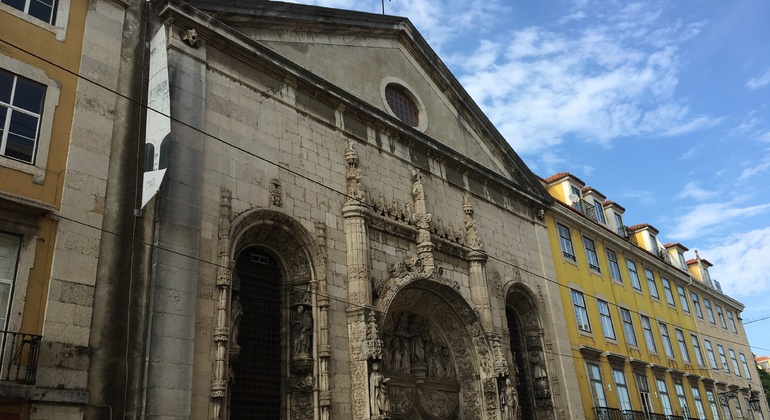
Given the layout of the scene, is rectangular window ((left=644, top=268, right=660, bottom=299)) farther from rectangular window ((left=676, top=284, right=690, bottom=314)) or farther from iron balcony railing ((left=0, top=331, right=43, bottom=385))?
iron balcony railing ((left=0, top=331, right=43, bottom=385))

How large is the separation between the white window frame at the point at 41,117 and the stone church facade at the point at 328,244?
6.77ft

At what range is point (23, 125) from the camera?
10.5 metres

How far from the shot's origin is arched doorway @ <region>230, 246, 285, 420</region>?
13.1 meters

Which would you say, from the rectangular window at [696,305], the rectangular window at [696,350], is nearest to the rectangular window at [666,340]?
the rectangular window at [696,350]

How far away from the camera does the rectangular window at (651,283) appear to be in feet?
104

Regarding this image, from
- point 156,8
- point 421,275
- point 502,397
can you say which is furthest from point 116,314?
point 502,397

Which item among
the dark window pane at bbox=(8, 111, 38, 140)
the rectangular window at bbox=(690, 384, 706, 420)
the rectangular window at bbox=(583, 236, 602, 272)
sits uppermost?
the rectangular window at bbox=(583, 236, 602, 272)

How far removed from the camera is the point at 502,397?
18.5m

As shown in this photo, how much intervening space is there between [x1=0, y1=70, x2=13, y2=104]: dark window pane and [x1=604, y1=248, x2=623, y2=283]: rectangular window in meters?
24.7

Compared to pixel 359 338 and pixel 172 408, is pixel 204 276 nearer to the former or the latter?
pixel 172 408

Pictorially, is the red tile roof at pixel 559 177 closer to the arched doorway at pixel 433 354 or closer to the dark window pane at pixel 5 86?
the arched doorway at pixel 433 354

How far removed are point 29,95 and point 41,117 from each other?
0.42 m

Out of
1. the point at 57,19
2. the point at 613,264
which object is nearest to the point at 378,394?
the point at 57,19

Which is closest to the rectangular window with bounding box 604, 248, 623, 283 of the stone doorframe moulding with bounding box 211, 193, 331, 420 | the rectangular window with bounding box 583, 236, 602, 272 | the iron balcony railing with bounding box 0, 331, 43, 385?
the rectangular window with bounding box 583, 236, 602, 272
